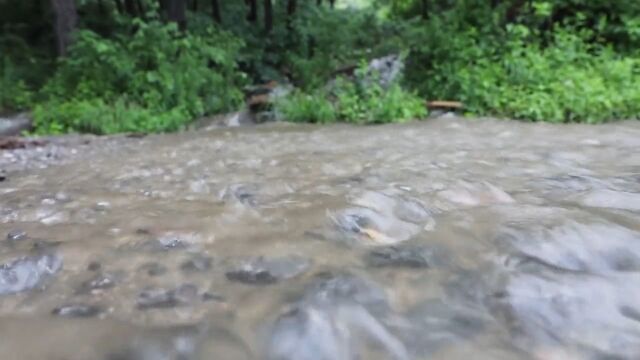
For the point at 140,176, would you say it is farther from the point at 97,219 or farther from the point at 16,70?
the point at 16,70

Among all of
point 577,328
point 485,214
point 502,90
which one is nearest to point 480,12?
point 502,90

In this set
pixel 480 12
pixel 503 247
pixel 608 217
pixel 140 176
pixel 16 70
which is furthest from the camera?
pixel 16 70

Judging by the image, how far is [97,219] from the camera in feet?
9.05

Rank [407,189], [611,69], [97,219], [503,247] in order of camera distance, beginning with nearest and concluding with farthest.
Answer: [503,247] < [97,219] < [407,189] < [611,69]

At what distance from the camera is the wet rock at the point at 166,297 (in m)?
1.82

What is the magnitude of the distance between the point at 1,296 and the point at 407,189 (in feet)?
6.06

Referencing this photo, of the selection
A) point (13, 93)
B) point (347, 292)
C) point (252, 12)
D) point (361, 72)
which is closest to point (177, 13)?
point (13, 93)

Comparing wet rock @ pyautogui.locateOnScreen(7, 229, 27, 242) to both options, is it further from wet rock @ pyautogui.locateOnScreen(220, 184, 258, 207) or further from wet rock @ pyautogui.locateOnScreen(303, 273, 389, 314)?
wet rock @ pyautogui.locateOnScreen(303, 273, 389, 314)

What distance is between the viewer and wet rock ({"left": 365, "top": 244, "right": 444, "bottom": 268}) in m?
2.05

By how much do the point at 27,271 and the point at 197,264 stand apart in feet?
1.79

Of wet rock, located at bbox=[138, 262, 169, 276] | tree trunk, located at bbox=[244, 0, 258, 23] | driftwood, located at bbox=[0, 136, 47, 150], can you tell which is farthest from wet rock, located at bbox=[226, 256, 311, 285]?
tree trunk, located at bbox=[244, 0, 258, 23]

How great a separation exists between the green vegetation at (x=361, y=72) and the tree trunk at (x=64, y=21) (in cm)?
2

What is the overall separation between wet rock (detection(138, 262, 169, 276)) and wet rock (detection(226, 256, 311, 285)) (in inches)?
8.5

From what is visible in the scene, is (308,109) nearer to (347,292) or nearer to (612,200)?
(612,200)
